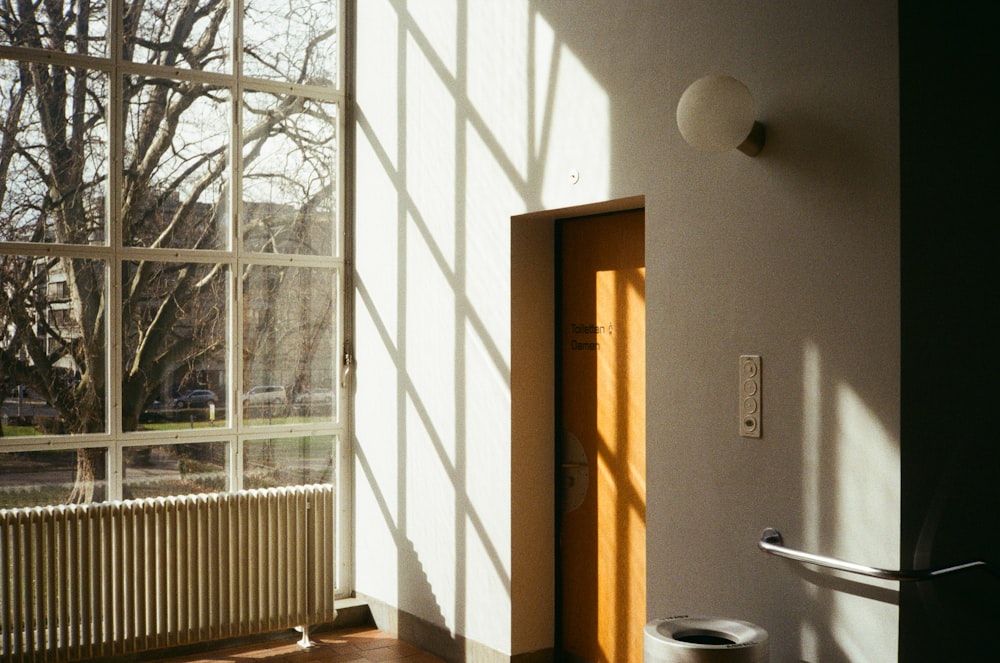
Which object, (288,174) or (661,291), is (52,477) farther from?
(661,291)

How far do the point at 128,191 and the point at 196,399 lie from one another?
1.20m

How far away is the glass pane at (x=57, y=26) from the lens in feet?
15.8

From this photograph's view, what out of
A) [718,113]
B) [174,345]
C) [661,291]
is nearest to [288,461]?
[174,345]

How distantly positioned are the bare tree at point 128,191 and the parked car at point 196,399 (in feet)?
0.43

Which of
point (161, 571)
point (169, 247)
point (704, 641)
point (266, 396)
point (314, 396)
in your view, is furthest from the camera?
point (314, 396)

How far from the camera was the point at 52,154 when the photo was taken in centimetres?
490

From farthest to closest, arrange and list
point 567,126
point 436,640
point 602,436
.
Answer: point 436,640 → point 602,436 → point 567,126

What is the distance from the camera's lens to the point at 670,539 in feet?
11.8

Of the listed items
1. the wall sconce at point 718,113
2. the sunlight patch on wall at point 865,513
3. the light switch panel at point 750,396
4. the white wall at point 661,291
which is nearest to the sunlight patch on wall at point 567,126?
the white wall at point 661,291

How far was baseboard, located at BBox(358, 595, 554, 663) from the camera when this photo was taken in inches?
180

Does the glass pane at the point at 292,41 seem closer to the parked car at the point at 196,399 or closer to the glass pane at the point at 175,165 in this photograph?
the glass pane at the point at 175,165
